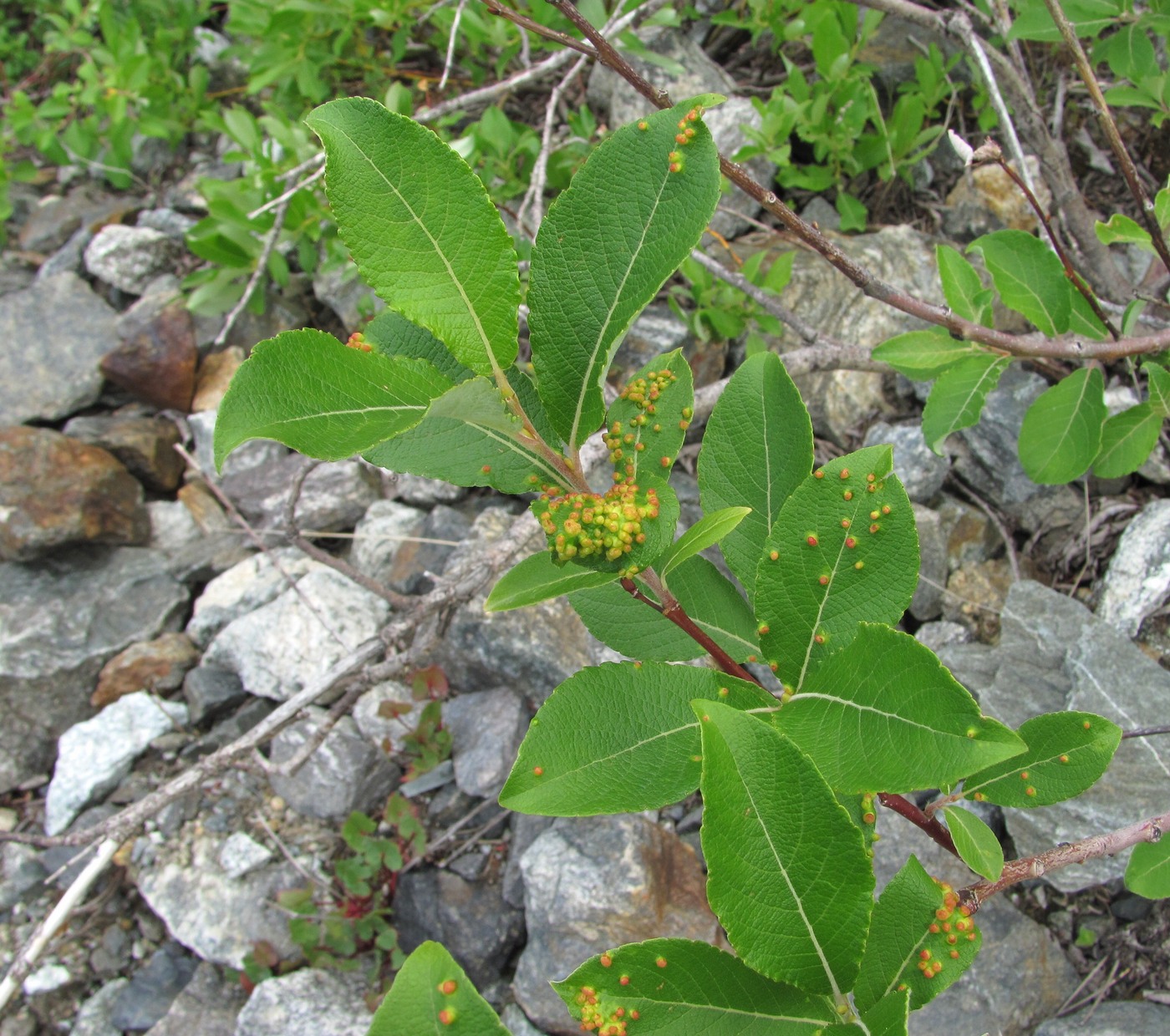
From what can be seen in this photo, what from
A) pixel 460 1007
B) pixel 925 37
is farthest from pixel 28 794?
pixel 925 37

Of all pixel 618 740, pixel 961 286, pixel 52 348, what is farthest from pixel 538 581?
pixel 52 348

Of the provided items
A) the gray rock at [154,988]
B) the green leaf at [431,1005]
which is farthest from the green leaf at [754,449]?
the gray rock at [154,988]

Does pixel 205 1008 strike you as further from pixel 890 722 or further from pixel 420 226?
pixel 420 226

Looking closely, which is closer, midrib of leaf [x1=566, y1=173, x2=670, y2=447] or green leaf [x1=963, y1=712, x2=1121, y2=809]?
midrib of leaf [x1=566, y1=173, x2=670, y2=447]

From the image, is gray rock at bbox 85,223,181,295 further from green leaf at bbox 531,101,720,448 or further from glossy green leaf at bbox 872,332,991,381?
green leaf at bbox 531,101,720,448

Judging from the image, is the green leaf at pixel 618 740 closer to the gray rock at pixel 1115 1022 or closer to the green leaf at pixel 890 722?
the green leaf at pixel 890 722

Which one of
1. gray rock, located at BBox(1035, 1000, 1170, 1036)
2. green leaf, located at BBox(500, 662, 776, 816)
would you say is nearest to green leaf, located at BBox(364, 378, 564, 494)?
green leaf, located at BBox(500, 662, 776, 816)

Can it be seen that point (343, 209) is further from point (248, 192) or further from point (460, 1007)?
point (248, 192)
